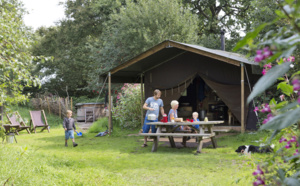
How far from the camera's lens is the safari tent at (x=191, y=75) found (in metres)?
9.68

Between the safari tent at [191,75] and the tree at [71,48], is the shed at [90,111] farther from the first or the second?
the tree at [71,48]

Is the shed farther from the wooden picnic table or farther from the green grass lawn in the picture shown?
the wooden picnic table

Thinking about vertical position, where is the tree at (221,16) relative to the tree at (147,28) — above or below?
above

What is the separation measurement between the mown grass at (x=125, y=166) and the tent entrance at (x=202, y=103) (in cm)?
527

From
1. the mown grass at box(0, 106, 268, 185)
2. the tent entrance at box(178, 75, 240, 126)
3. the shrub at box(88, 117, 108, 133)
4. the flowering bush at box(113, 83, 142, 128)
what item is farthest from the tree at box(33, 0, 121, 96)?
the mown grass at box(0, 106, 268, 185)

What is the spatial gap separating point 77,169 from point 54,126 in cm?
1025

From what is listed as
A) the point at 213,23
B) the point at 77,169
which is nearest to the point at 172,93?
the point at 77,169

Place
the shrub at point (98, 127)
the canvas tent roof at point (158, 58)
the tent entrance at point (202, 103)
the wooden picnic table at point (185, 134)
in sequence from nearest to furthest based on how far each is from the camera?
1. the wooden picnic table at point (185, 134)
2. the canvas tent roof at point (158, 58)
3. the shrub at point (98, 127)
4. the tent entrance at point (202, 103)

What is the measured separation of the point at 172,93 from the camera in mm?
11234

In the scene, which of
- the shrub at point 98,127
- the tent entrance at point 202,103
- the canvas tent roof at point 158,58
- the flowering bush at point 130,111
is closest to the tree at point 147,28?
the tent entrance at point 202,103

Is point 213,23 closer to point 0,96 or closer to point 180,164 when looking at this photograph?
point 180,164

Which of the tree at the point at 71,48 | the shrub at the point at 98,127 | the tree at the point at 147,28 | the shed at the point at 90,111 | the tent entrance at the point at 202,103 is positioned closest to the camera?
the shrub at the point at 98,127

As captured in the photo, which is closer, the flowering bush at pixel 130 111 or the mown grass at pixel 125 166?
the mown grass at pixel 125 166

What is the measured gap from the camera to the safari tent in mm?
9680
